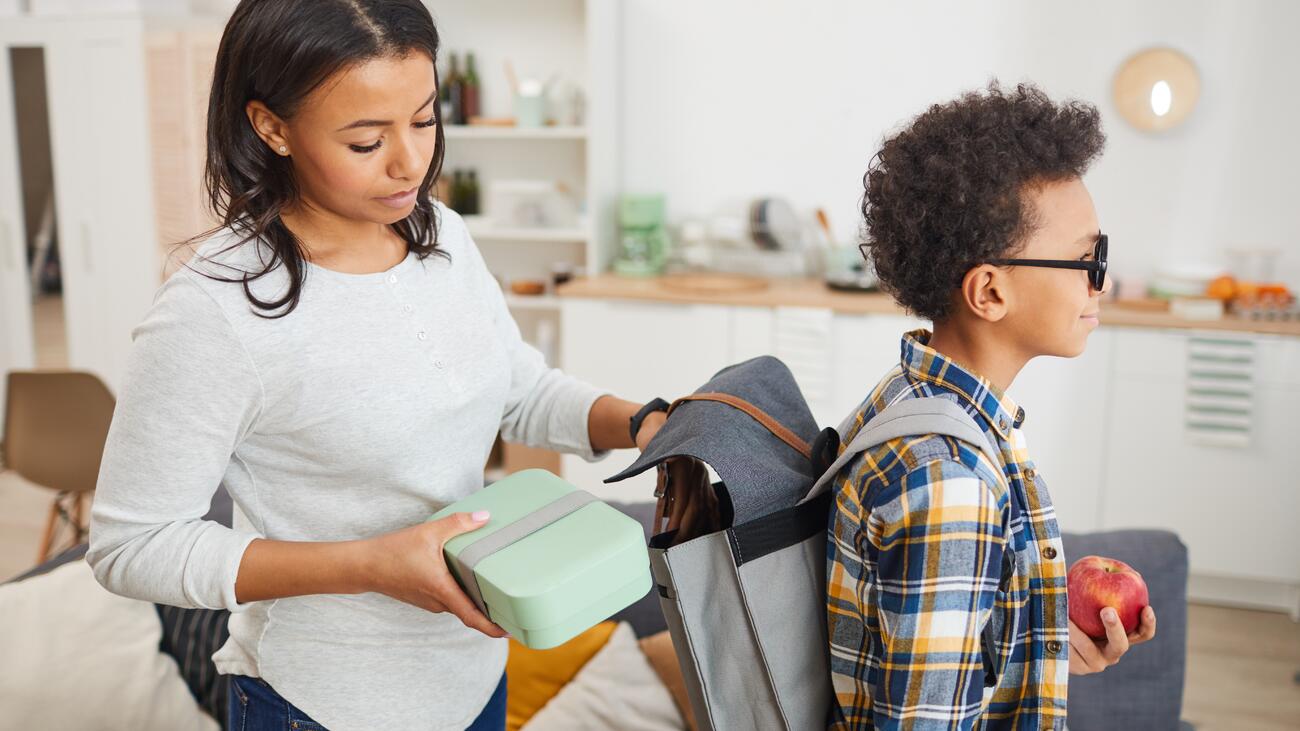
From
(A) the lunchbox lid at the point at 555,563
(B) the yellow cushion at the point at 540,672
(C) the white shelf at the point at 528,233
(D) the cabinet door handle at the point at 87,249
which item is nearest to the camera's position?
(A) the lunchbox lid at the point at 555,563

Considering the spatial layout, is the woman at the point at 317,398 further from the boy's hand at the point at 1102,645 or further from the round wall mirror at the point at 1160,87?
the round wall mirror at the point at 1160,87

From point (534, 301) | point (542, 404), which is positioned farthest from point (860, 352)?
point (542, 404)

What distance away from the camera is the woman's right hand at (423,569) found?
1.00 metres

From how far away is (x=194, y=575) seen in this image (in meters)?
0.99

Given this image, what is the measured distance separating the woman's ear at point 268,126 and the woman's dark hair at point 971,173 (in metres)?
0.64

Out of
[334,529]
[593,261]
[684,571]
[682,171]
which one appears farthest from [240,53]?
[682,171]

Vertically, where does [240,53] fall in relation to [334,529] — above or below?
above

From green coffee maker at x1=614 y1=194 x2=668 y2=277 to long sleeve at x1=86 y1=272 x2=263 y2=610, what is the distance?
2984 millimetres

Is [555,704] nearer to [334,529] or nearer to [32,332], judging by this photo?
[334,529]

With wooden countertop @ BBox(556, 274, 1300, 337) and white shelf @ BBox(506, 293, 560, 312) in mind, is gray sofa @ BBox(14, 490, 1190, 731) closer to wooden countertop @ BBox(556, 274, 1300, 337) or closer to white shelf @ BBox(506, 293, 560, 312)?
wooden countertop @ BBox(556, 274, 1300, 337)

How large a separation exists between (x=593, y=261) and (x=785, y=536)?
2.92m

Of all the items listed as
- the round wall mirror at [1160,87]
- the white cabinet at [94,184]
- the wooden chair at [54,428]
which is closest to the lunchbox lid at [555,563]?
the wooden chair at [54,428]

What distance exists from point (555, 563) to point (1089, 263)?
0.65 m

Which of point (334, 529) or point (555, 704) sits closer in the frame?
point (334, 529)
